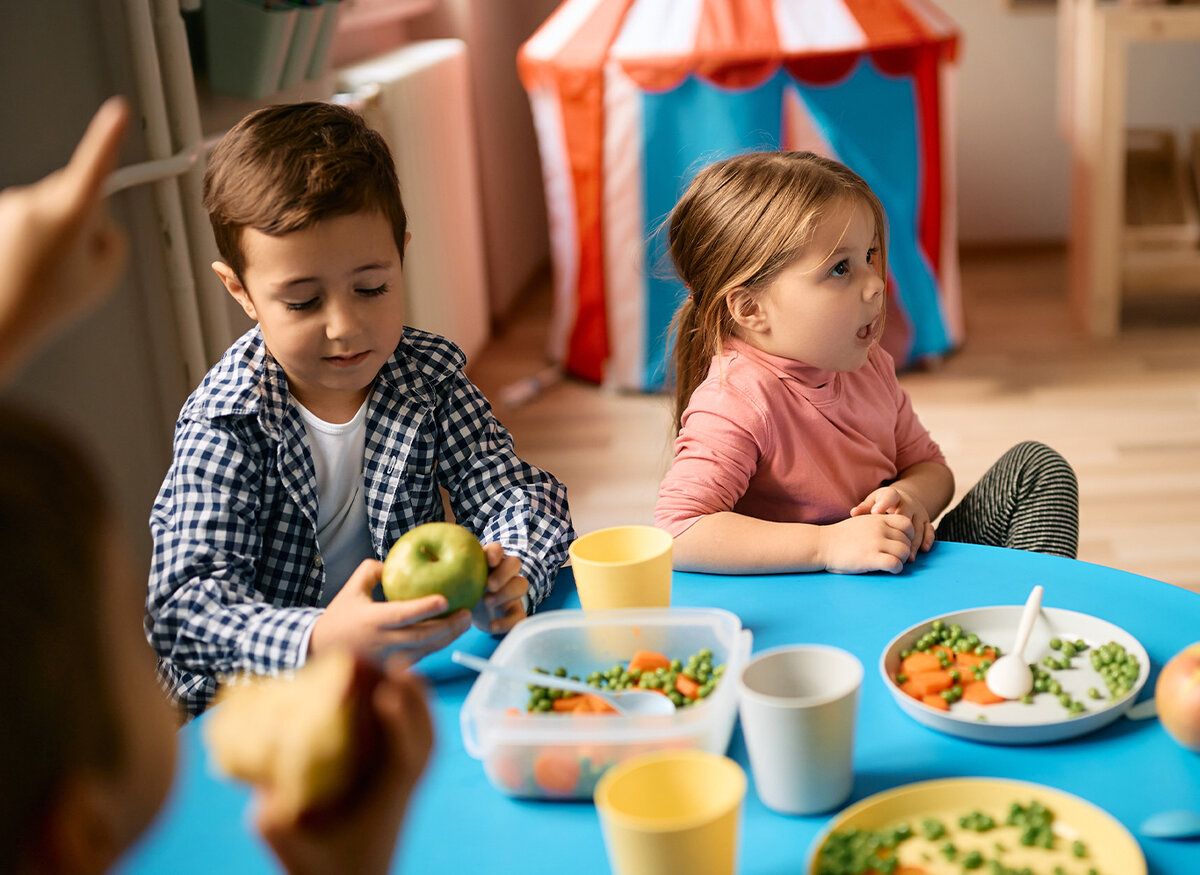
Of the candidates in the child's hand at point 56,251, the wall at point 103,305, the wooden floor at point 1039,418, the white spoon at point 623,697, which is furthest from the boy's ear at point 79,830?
the wooden floor at point 1039,418

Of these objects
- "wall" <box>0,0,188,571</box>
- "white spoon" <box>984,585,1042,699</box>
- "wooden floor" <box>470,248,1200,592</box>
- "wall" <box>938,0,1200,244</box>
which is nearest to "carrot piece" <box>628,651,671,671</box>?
"white spoon" <box>984,585,1042,699</box>

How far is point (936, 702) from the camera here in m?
0.79

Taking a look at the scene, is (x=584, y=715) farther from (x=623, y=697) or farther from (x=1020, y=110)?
(x=1020, y=110)

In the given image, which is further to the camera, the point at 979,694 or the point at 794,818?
the point at 979,694

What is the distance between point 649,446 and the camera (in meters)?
2.87

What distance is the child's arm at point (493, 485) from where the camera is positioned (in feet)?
3.56

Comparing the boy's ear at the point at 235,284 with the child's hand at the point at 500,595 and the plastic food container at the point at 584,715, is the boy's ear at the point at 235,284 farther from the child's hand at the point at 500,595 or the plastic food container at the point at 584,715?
the plastic food container at the point at 584,715

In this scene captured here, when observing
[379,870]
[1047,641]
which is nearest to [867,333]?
[1047,641]

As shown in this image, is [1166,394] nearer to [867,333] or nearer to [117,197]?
[867,333]

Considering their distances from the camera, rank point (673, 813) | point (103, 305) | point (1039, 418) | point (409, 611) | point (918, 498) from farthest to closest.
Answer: point (1039, 418)
point (103, 305)
point (918, 498)
point (409, 611)
point (673, 813)

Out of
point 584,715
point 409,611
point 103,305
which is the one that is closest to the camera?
point 584,715

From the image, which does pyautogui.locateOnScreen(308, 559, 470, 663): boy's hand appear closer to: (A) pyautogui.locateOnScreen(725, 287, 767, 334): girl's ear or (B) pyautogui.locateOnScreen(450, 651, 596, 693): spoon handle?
(B) pyautogui.locateOnScreen(450, 651, 596, 693): spoon handle

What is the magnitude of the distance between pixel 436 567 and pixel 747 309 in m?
0.58

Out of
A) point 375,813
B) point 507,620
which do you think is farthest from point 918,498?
point 375,813
